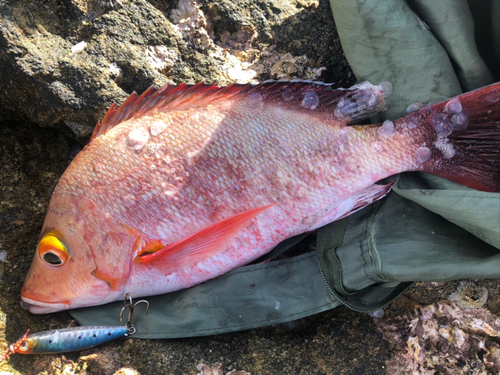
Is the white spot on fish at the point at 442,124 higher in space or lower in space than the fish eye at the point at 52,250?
higher

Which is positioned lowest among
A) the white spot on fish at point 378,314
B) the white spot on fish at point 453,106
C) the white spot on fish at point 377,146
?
the white spot on fish at point 378,314

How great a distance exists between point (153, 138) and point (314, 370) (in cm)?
98

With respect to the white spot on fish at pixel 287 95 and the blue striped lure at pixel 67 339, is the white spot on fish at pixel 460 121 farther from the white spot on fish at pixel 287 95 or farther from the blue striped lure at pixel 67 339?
the blue striped lure at pixel 67 339

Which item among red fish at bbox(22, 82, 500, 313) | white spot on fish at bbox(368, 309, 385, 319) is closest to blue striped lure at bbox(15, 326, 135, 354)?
red fish at bbox(22, 82, 500, 313)

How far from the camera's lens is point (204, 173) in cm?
124

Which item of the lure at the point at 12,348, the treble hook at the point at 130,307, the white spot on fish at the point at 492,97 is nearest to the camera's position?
the white spot on fish at the point at 492,97

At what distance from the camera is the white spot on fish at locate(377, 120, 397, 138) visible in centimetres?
123

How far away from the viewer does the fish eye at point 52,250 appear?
1220mm

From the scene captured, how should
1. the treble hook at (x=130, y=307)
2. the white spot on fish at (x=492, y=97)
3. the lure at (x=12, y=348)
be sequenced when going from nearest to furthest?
the white spot on fish at (x=492, y=97) → the lure at (x=12, y=348) → the treble hook at (x=130, y=307)

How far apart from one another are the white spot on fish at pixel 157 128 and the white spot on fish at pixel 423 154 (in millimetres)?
895

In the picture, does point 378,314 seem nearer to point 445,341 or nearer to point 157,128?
point 445,341

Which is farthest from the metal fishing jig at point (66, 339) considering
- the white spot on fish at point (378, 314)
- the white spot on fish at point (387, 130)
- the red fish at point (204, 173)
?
the white spot on fish at point (387, 130)

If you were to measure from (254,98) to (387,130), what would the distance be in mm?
491

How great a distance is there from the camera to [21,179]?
143 centimetres
